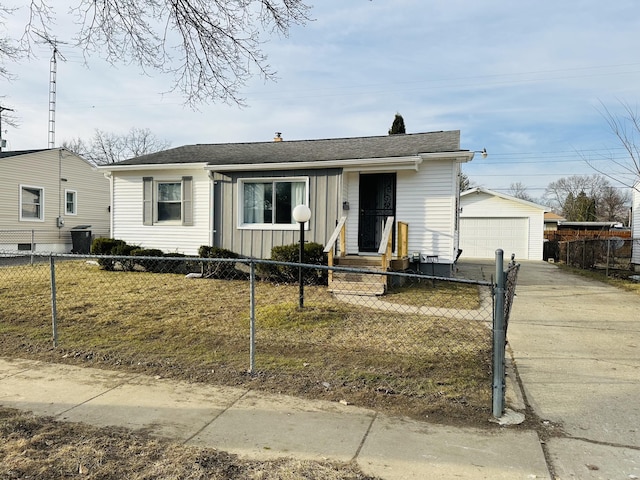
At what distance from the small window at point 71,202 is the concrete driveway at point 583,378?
18.5 meters

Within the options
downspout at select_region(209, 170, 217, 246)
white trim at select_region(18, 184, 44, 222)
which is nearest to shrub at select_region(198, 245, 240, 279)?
downspout at select_region(209, 170, 217, 246)

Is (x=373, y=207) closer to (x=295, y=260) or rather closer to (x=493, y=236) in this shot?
(x=295, y=260)

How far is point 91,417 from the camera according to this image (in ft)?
10.5

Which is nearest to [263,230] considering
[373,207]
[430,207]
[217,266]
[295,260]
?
[217,266]

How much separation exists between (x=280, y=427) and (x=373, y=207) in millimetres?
8436

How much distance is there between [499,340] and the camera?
3.22 metres

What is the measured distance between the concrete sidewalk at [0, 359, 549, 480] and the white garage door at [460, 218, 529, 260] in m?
19.8

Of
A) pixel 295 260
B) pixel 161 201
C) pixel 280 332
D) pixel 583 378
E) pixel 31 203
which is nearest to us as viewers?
pixel 583 378

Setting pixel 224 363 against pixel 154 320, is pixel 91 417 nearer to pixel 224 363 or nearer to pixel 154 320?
pixel 224 363

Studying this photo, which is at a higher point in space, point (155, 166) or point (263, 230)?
point (155, 166)

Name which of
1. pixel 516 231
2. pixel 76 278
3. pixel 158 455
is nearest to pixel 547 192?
pixel 516 231

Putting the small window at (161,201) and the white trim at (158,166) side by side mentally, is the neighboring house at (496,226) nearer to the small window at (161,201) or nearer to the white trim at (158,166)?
the white trim at (158,166)

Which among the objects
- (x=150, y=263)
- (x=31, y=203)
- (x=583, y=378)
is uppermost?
(x=31, y=203)

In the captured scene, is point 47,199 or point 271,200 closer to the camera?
point 271,200
